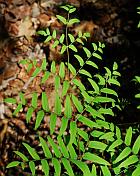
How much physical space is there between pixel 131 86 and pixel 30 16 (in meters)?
1.74

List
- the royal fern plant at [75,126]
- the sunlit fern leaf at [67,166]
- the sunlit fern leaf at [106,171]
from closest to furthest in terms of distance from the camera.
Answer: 1. the sunlit fern leaf at [67,166]
2. the royal fern plant at [75,126]
3. the sunlit fern leaf at [106,171]

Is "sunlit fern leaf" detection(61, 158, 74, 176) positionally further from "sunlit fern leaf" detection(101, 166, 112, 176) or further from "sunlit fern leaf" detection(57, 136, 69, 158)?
"sunlit fern leaf" detection(101, 166, 112, 176)

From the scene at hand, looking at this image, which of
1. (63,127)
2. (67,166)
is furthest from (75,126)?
(67,166)

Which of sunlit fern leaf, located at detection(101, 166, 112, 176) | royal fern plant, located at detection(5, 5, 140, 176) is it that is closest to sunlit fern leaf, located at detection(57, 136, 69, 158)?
royal fern plant, located at detection(5, 5, 140, 176)

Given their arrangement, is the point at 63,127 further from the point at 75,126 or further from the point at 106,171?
the point at 106,171

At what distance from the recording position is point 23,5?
15.0 feet

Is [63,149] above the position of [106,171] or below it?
above

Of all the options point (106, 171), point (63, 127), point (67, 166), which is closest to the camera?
point (67, 166)

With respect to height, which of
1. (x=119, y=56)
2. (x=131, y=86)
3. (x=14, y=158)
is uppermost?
(x=119, y=56)

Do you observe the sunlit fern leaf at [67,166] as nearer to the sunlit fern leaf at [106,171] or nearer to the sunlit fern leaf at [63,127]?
the sunlit fern leaf at [63,127]

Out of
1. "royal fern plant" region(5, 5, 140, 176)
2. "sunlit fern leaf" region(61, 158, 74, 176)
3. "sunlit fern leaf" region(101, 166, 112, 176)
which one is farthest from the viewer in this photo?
"sunlit fern leaf" region(101, 166, 112, 176)

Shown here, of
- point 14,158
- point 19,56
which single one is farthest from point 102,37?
point 14,158

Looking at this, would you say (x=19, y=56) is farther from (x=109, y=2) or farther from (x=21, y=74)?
(x=109, y=2)

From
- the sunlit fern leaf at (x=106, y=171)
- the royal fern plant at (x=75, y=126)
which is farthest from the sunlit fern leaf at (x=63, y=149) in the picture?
the sunlit fern leaf at (x=106, y=171)
